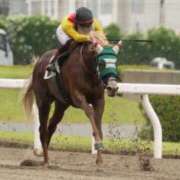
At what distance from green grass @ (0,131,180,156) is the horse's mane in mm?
Answer: 2369

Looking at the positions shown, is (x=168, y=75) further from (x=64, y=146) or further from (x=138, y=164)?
(x=138, y=164)

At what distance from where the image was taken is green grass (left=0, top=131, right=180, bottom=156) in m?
10.5

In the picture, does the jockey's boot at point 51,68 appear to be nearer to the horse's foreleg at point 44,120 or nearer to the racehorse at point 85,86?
the racehorse at point 85,86

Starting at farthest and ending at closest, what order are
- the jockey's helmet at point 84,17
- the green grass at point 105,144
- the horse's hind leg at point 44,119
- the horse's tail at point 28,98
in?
the green grass at point 105,144
the horse's tail at point 28,98
the horse's hind leg at point 44,119
the jockey's helmet at point 84,17

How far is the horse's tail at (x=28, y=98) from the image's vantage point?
31.9ft

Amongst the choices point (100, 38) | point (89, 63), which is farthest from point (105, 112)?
point (100, 38)

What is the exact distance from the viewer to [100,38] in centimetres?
806

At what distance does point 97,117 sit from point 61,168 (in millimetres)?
735

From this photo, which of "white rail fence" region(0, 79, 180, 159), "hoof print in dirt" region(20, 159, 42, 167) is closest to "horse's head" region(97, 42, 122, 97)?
"hoof print in dirt" region(20, 159, 42, 167)

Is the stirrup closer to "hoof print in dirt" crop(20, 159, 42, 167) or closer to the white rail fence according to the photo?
"hoof print in dirt" crop(20, 159, 42, 167)

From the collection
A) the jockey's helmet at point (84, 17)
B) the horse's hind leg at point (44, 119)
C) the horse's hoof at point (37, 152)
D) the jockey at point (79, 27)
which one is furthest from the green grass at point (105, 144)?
the jockey's helmet at point (84, 17)

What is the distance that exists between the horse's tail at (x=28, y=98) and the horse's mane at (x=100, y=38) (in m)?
1.69

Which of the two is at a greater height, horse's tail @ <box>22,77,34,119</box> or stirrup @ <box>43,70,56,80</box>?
stirrup @ <box>43,70,56,80</box>

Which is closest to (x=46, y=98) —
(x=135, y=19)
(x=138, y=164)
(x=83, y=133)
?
(x=138, y=164)
